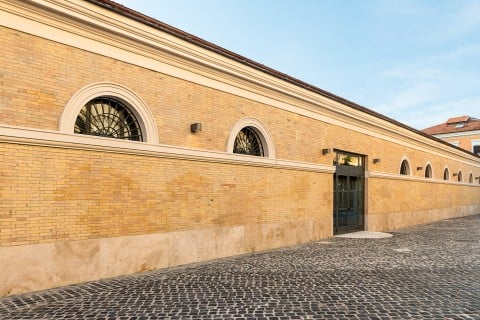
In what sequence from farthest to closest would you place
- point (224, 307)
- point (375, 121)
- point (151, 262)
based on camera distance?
point (375, 121)
point (151, 262)
point (224, 307)

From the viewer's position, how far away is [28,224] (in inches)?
250

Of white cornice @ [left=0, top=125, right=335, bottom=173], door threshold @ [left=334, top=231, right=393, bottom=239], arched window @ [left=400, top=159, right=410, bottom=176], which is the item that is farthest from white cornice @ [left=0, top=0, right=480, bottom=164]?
arched window @ [left=400, top=159, right=410, bottom=176]

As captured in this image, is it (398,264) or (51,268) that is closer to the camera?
(51,268)

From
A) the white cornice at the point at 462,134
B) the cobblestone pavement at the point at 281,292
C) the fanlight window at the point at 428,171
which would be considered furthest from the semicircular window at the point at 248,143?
the white cornice at the point at 462,134

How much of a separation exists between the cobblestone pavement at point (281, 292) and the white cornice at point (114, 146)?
2556mm

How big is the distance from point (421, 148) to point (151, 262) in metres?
19.0

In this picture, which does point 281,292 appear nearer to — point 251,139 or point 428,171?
point 251,139

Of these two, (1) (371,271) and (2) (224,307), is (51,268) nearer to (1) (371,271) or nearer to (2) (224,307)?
(2) (224,307)

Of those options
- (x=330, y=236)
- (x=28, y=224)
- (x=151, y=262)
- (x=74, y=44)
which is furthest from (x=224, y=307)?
(x=330, y=236)

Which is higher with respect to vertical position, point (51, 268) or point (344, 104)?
point (344, 104)

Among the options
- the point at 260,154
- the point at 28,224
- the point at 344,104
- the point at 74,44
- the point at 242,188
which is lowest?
the point at 28,224

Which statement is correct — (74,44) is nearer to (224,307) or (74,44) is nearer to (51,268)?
(51,268)

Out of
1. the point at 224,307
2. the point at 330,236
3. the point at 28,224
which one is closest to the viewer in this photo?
the point at 224,307

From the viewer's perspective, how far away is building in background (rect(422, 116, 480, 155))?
3866 centimetres
